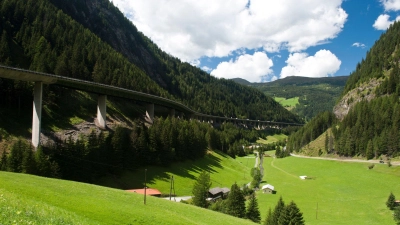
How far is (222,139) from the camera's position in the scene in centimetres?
16812

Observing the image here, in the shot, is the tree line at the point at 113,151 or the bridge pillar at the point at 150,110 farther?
the bridge pillar at the point at 150,110

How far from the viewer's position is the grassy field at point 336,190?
224ft

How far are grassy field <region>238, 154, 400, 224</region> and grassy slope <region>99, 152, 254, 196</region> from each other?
14.1 m

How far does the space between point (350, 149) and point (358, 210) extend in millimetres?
83773

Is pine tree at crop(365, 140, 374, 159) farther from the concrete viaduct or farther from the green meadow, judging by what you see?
the concrete viaduct

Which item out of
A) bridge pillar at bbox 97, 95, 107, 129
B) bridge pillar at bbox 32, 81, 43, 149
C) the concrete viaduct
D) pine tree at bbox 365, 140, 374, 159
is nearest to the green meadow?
pine tree at bbox 365, 140, 374, 159

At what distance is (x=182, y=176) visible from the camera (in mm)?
86688

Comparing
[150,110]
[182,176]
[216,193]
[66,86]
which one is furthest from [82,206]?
→ [150,110]

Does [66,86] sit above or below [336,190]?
above

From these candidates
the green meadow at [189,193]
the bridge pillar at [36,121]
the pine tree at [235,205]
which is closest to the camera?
the green meadow at [189,193]

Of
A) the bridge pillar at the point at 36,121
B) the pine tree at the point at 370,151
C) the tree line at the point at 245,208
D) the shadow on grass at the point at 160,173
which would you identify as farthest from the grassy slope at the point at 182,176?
the pine tree at the point at 370,151

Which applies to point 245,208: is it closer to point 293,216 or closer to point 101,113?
point 293,216

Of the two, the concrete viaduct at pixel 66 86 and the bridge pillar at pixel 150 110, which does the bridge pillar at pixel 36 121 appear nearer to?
the concrete viaduct at pixel 66 86

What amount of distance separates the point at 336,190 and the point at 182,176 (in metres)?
54.5
